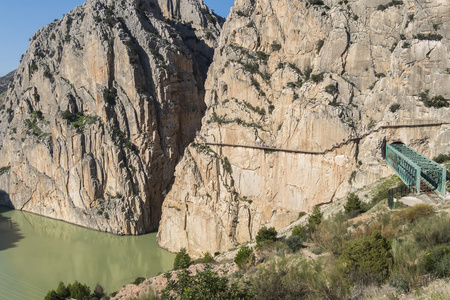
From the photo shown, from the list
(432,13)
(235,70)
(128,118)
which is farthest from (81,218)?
(432,13)

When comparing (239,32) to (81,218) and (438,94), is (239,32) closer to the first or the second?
(438,94)

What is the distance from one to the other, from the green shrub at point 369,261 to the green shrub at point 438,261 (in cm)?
127

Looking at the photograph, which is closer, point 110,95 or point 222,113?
point 222,113

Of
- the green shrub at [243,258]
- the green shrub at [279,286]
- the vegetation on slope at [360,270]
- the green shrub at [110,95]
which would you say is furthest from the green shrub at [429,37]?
the green shrub at [110,95]

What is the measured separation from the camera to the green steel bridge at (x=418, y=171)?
2014 centimetres

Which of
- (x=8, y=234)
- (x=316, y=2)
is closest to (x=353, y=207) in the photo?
(x=316, y=2)

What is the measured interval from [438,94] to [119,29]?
36654mm

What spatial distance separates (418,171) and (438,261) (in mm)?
8455

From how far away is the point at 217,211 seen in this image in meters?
32.7

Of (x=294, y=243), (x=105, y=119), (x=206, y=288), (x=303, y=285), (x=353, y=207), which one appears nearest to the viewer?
(x=206, y=288)

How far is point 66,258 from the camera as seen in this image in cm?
3678

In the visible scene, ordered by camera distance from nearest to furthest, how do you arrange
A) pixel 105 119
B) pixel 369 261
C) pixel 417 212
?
pixel 369 261
pixel 417 212
pixel 105 119

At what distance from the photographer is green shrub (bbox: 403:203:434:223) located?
1709 cm

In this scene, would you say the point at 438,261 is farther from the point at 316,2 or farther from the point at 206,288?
the point at 316,2
